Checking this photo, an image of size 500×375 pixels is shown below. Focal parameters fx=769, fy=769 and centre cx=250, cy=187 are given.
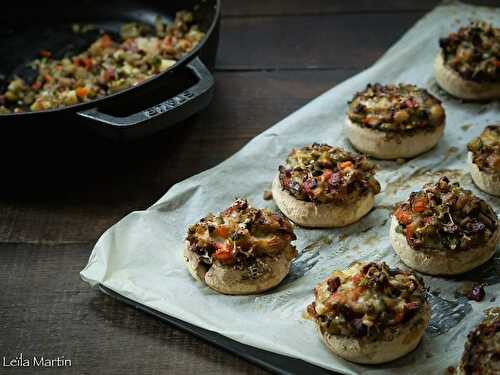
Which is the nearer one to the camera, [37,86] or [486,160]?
[486,160]

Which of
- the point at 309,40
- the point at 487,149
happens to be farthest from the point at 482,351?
the point at 309,40

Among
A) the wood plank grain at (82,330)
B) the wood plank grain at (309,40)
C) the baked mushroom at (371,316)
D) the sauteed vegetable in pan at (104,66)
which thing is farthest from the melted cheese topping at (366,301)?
the wood plank grain at (309,40)

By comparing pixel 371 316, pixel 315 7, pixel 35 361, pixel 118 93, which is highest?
pixel 118 93

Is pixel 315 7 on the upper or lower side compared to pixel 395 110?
lower

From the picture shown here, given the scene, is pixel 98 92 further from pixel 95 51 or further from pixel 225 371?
pixel 225 371

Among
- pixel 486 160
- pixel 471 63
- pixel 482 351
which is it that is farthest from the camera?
pixel 471 63

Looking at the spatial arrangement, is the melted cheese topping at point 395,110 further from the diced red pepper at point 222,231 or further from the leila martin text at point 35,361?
the leila martin text at point 35,361

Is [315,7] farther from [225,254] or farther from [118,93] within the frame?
[225,254]
